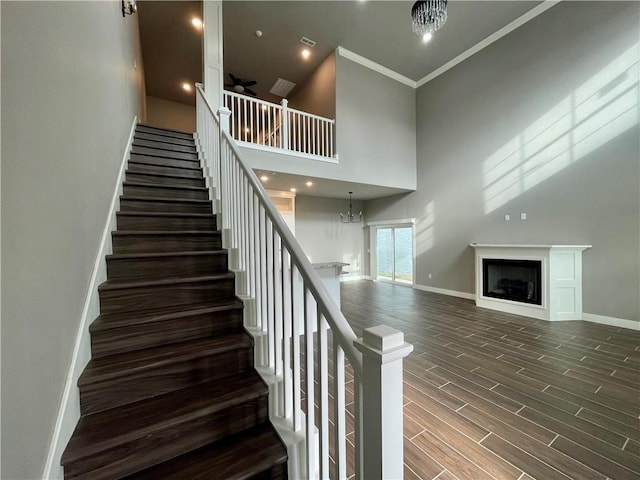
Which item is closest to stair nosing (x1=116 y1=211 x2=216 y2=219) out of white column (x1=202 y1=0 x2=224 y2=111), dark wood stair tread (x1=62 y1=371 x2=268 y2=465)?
dark wood stair tread (x1=62 y1=371 x2=268 y2=465)

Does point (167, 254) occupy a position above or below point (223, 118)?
below

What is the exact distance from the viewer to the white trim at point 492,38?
437 cm

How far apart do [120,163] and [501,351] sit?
4499mm

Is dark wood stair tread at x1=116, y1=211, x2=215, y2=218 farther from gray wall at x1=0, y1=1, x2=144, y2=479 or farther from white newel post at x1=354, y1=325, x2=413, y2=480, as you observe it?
white newel post at x1=354, y1=325, x2=413, y2=480

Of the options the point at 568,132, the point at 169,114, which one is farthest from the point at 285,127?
the point at 169,114

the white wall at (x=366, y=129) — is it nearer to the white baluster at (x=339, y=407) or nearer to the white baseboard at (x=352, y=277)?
the white baseboard at (x=352, y=277)

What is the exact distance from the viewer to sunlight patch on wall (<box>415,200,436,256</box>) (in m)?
6.24

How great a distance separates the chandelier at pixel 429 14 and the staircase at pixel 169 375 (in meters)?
3.85

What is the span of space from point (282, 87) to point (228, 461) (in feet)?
25.7

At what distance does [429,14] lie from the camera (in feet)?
10.9

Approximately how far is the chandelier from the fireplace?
3.86 meters

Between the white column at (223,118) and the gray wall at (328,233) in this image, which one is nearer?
the white column at (223,118)

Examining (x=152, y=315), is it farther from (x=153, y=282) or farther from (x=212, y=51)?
(x=212, y=51)

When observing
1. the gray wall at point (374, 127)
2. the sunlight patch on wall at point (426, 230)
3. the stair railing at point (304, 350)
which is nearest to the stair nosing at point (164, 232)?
the stair railing at point (304, 350)
